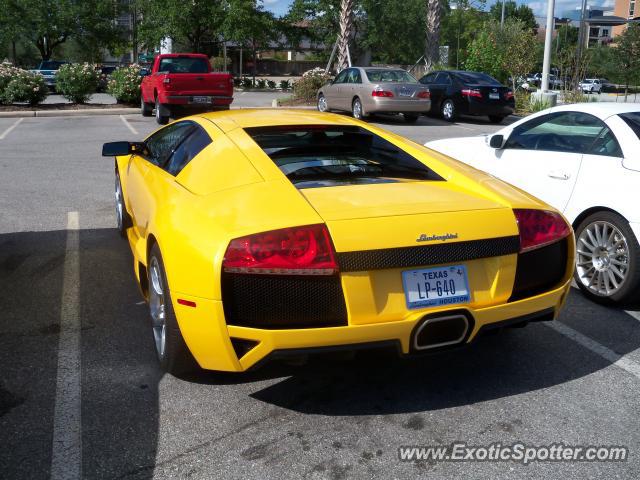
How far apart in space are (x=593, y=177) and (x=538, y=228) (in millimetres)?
1925

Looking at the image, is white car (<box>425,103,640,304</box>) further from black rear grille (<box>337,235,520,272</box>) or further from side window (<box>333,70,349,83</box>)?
side window (<box>333,70,349,83</box>)

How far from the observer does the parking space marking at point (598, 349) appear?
402 centimetres

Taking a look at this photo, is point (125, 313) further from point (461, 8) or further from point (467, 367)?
point (461, 8)

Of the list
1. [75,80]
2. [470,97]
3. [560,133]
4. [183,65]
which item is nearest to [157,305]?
[560,133]

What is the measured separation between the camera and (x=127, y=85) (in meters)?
22.7

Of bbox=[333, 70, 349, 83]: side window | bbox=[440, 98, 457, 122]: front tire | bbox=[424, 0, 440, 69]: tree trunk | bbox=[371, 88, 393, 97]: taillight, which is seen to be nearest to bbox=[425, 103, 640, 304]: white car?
bbox=[371, 88, 393, 97]: taillight

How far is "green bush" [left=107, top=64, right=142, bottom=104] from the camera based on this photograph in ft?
74.6

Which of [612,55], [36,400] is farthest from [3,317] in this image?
[612,55]

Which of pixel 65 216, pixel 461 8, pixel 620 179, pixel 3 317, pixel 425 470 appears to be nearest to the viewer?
pixel 425 470

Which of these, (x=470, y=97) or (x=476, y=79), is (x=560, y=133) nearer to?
(x=470, y=97)

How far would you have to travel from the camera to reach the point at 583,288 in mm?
5230

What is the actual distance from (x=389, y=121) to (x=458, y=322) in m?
16.9

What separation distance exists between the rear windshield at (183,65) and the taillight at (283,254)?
1644 centimetres

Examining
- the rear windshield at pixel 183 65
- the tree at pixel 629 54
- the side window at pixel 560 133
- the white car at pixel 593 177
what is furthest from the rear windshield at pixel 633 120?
the tree at pixel 629 54
